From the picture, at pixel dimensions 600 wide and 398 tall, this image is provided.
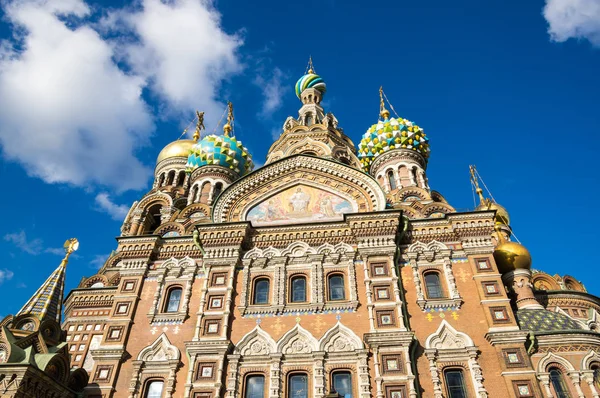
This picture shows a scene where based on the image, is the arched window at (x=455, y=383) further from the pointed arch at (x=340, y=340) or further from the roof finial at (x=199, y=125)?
the roof finial at (x=199, y=125)

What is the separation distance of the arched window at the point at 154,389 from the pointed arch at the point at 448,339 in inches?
225

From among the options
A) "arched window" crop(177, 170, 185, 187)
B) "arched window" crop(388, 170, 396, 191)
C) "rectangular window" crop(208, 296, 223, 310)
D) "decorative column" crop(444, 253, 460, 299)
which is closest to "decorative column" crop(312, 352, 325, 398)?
"rectangular window" crop(208, 296, 223, 310)

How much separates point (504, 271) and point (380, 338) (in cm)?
511

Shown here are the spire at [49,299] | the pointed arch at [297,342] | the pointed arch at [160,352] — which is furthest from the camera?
the spire at [49,299]

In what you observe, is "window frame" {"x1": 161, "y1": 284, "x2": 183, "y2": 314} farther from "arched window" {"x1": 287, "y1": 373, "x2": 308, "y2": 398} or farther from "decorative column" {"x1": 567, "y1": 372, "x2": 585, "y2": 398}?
"decorative column" {"x1": 567, "y1": 372, "x2": 585, "y2": 398}

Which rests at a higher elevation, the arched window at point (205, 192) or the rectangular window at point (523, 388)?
the arched window at point (205, 192)

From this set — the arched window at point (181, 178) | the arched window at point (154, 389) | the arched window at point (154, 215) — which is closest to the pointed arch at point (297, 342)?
the arched window at point (154, 389)

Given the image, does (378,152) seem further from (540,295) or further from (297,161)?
(540,295)

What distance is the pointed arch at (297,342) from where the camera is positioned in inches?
431

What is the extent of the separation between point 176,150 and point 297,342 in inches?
642

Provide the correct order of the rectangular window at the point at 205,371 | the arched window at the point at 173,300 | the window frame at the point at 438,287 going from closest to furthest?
1. the rectangular window at the point at 205,371
2. the window frame at the point at 438,287
3. the arched window at the point at 173,300

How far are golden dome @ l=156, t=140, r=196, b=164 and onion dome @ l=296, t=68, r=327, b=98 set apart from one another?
6.31 meters

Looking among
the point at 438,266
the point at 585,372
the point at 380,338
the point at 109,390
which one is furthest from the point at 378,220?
the point at 109,390

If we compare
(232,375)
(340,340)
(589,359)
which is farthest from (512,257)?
(232,375)
